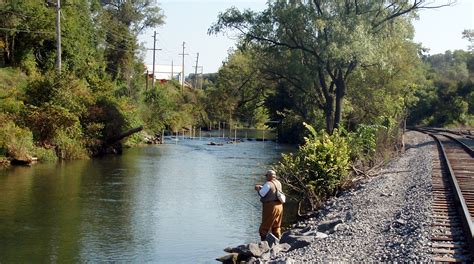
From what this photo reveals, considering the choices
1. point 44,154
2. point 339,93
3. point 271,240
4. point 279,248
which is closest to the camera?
point 279,248

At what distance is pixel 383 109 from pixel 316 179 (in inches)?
1051

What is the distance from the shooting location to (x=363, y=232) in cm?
1261

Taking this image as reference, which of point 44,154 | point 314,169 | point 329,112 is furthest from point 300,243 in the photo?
point 329,112

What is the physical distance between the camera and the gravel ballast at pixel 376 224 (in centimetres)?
1063

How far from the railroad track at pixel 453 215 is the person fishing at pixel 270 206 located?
3716 millimetres

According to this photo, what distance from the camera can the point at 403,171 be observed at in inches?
908

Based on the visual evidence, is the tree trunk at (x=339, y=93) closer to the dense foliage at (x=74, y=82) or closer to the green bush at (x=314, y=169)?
the dense foliage at (x=74, y=82)

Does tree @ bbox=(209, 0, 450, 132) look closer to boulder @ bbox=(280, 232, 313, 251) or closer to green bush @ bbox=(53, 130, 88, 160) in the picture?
green bush @ bbox=(53, 130, 88, 160)

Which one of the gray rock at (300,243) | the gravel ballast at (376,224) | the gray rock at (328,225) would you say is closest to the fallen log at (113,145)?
the gravel ballast at (376,224)

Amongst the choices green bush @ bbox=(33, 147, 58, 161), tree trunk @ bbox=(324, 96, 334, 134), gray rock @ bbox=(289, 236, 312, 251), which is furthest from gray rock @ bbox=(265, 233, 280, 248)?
tree trunk @ bbox=(324, 96, 334, 134)

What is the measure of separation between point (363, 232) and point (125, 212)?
920 cm

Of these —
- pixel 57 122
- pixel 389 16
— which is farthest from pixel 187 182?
pixel 389 16

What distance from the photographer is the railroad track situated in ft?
33.4

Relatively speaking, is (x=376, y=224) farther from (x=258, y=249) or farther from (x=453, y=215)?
(x=258, y=249)
